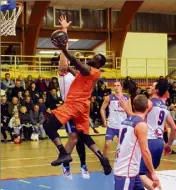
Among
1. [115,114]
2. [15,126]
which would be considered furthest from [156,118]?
[15,126]

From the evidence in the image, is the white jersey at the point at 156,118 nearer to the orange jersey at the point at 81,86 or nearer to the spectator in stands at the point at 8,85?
the orange jersey at the point at 81,86

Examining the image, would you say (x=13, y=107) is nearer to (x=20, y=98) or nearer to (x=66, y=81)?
(x=20, y=98)

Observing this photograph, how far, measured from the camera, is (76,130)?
7.29m

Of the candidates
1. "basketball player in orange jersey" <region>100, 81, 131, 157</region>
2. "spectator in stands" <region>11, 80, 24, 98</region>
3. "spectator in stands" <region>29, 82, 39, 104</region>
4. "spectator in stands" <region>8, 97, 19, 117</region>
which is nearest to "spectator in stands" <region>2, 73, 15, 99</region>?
"spectator in stands" <region>11, 80, 24, 98</region>

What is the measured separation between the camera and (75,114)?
23.5 ft

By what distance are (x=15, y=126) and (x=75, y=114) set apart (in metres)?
11.9

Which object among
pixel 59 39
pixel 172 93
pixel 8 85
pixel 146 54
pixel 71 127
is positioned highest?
pixel 59 39

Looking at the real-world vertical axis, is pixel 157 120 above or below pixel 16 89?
above

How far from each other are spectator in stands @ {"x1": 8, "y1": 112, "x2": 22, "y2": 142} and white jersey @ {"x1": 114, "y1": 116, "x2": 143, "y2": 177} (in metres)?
13.0

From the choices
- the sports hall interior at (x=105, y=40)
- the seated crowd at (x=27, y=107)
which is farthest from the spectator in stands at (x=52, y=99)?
the sports hall interior at (x=105, y=40)

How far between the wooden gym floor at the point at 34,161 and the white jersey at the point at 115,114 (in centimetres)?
124

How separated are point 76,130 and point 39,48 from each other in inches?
994

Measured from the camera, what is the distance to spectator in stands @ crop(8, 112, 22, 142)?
18719 mm

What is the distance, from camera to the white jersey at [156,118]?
7785mm
